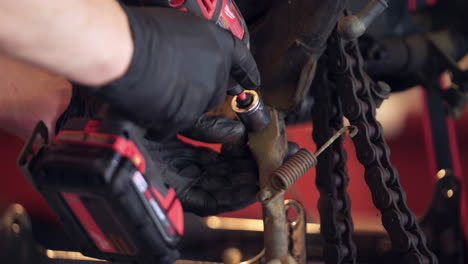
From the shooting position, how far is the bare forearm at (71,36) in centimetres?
46

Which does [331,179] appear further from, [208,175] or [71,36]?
[71,36]

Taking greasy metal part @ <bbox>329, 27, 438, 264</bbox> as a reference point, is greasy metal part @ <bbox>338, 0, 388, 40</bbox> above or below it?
above

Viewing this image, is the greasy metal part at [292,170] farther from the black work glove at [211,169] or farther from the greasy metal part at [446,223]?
the greasy metal part at [446,223]

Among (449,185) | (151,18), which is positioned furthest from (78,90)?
(449,185)

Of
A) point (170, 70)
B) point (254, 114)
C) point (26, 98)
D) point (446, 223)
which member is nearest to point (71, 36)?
point (170, 70)

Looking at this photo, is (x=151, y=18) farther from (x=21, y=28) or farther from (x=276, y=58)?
(x=276, y=58)

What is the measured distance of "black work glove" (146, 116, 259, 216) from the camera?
810 mm

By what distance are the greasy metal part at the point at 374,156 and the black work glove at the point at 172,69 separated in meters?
0.26

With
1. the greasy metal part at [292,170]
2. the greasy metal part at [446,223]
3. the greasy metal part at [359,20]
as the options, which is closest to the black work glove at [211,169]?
the greasy metal part at [292,170]

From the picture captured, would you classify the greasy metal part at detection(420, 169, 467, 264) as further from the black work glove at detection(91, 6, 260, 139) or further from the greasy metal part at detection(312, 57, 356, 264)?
the black work glove at detection(91, 6, 260, 139)

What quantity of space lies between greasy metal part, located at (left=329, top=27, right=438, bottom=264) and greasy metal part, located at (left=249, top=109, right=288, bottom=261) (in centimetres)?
14

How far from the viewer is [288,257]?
723 millimetres

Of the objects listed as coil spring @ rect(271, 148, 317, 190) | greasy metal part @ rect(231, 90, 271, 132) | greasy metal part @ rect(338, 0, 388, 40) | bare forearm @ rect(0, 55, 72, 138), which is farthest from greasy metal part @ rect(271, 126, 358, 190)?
bare forearm @ rect(0, 55, 72, 138)

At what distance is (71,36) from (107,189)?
0.19 metres
